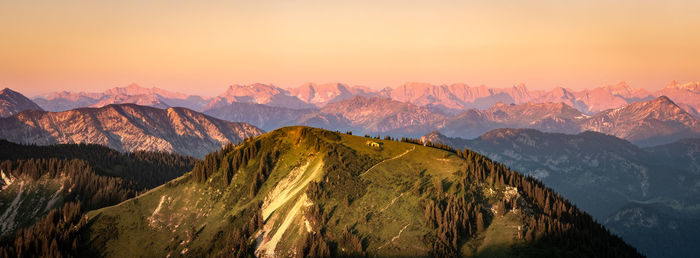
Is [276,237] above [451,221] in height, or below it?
below

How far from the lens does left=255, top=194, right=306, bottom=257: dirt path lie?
560 ft

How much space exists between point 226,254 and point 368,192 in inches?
2364

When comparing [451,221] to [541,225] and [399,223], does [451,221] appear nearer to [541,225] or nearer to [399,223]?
[399,223]

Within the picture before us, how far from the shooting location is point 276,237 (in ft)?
574

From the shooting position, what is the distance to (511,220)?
161750 millimetres

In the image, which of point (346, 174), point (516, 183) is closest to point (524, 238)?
point (516, 183)

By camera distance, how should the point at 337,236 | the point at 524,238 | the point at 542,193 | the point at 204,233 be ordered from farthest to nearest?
the point at 204,233
the point at 542,193
the point at 337,236
the point at 524,238

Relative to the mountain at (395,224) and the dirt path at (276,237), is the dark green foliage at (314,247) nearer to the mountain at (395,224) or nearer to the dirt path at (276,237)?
the mountain at (395,224)

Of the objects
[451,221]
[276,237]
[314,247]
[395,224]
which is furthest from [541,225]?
[276,237]

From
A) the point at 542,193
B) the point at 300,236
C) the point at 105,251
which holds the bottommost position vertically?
the point at 105,251

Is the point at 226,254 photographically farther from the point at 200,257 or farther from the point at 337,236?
the point at 337,236

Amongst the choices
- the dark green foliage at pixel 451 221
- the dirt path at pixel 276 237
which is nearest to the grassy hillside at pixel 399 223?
the dark green foliage at pixel 451 221

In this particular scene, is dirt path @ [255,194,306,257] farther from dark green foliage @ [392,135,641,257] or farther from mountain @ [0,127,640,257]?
dark green foliage @ [392,135,641,257]

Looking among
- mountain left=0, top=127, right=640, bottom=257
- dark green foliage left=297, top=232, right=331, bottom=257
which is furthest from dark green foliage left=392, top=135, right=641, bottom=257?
dark green foliage left=297, top=232, right=331, bottom=257
